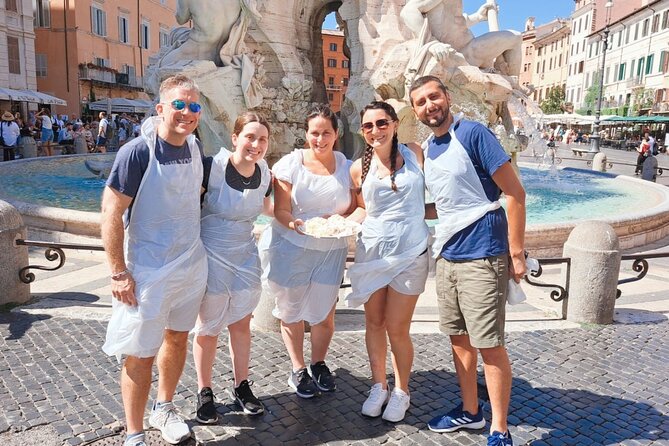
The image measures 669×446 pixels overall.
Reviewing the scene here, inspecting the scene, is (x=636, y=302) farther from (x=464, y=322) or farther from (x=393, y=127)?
(x=393, y=127)

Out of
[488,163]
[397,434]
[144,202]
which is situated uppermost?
[488,163]

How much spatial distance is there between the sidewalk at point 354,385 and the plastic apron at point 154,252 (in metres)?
0.64

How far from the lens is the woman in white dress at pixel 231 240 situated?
3057mm

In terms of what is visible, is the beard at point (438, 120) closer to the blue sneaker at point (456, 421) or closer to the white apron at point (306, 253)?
the white apron at point (306, 253)

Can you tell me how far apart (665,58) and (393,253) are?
48300mm

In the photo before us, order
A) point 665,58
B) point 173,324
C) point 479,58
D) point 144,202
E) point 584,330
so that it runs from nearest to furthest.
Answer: point 144,202
point 173,324
point 584,330
point 479,58
point 665,58

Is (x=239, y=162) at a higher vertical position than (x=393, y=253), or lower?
higher

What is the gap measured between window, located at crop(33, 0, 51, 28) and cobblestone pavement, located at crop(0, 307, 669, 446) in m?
35.3

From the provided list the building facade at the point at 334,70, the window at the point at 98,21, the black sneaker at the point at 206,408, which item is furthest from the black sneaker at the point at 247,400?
the building facade at the point at 334,70

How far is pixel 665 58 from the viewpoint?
4353cm

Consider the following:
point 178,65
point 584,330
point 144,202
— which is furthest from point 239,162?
point 178,65

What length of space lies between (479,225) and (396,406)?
110 centimetres

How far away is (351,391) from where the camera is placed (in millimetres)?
3584

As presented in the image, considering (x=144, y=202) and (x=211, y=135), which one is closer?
(x=144, y=202)
